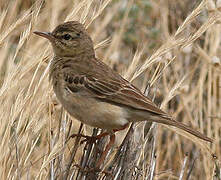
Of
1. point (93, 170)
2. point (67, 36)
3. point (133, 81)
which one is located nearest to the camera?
point (93, 170)

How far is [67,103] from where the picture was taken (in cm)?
368

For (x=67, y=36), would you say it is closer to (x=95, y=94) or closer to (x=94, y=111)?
(x=95, y=94)

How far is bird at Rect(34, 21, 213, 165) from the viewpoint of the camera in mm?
3621

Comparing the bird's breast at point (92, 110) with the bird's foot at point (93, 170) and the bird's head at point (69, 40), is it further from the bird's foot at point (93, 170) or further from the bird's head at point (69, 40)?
the bird's head at point (69, 40)

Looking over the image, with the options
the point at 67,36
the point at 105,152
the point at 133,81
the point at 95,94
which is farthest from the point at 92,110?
the point at 133,81

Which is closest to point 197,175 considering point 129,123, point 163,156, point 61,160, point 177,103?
point 163,156

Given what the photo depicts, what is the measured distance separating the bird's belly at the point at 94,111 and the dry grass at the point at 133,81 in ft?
0.33

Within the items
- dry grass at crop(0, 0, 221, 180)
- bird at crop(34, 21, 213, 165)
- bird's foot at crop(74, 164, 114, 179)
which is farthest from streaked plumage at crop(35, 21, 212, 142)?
bird's foot at crop(74, 164, 114, 179)

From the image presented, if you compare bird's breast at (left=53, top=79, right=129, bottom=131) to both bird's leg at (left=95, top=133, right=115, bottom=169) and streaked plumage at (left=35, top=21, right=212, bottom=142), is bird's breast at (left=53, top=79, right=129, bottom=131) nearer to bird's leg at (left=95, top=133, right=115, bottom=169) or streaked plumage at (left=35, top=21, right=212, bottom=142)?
streaked plumage at (left=35, top=21, right=212, bottom=142)

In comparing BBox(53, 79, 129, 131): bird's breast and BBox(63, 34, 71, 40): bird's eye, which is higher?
→ BBox(63, 34, 71, 40): bird's eye

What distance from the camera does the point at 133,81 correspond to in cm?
540

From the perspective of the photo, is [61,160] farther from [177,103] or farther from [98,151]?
[177,103]

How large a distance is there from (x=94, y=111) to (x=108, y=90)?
0.69 ft

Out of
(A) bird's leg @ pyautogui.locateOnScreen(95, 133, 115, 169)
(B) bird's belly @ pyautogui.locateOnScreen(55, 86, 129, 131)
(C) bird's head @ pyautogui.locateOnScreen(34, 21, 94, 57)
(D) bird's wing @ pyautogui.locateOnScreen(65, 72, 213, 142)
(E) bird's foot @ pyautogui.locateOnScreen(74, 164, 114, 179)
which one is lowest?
(E) bird's foot @ pyautogui.locateOnScreen(74, 164, 114, 179)
